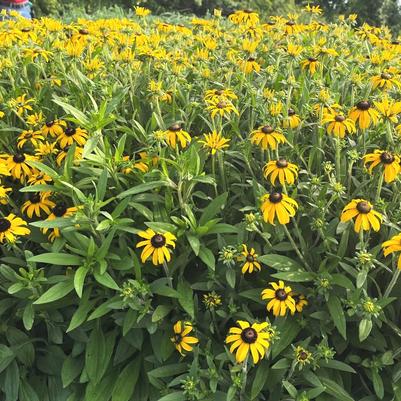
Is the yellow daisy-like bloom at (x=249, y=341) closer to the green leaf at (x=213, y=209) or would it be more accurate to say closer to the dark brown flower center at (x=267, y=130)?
the green leaf at (x=213, y=209)

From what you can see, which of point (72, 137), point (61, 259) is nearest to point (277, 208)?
point (61, 259)

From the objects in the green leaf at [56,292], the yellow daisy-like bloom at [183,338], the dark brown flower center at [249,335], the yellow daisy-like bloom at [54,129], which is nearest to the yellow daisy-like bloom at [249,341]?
the dark brown flower center at [249,335]

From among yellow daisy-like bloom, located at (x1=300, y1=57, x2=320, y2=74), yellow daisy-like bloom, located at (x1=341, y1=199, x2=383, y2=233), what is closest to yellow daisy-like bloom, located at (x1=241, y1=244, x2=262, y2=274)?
yellow daisy-like bloom, located at (x1=341, y1=199, x2=383, y2=233)

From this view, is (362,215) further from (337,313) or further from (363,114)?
(363,114)

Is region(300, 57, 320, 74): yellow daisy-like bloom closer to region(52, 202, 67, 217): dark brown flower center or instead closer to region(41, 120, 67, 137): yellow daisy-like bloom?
region(41, 120, 67, 137): yellow daisy-like bloom

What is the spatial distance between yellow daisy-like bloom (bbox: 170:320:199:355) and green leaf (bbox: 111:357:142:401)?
26 cm

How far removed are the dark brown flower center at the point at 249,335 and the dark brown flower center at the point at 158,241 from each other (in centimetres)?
43

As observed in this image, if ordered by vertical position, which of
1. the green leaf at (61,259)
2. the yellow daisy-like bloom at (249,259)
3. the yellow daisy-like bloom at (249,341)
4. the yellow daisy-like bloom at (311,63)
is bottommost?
the yellow daisy-like bloom at (249,341)

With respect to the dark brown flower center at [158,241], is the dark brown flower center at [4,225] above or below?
below

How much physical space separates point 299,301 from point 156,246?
63 cm

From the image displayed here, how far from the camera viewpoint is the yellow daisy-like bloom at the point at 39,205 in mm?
2223

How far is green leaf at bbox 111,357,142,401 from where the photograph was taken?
2092 mm

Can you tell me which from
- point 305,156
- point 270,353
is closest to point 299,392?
point 270,353

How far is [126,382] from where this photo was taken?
2.12 meters
